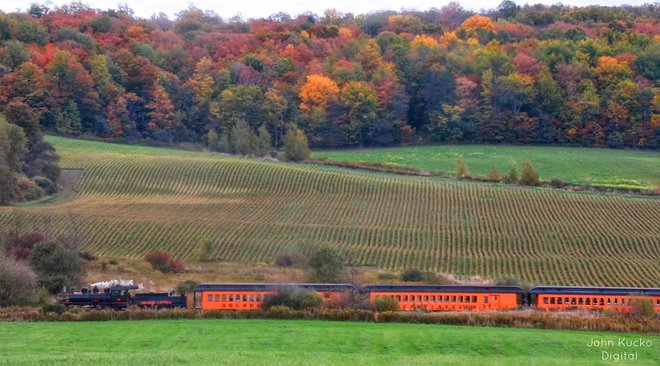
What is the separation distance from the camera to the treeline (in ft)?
327

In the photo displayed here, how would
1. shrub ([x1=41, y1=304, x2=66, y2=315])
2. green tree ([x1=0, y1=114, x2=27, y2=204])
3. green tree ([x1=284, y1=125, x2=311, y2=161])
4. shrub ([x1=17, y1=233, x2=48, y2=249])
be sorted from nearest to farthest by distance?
shrub ([x1=41, y1=304, x2=66, y2=315]) < shrub ([x1=17, y1=233, x2=48, y2=249]) < green tree ([x1=0, y1=114, x2=27, y2=204]) < green tree ([x1=284, y1=125, x2=311, y2=161])

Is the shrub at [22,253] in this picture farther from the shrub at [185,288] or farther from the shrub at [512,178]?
the shrub at [512,178]

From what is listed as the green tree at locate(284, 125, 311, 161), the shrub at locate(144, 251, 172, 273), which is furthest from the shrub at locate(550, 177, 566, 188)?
the shrub at locate(144, 251, 172, 273)

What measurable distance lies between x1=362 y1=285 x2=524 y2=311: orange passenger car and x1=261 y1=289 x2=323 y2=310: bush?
2.90 meters

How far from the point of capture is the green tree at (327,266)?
4181 centimetres

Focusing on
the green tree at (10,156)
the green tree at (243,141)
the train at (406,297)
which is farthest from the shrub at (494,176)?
the train at (406,297)

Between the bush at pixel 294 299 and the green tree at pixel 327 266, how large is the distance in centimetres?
679

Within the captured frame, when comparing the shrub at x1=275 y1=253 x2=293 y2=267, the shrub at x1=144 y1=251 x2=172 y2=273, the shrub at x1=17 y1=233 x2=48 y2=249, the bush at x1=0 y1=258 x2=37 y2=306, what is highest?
the bush at x1=0 y1=258 x2=37 y2=306

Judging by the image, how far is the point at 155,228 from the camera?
56.4 metres

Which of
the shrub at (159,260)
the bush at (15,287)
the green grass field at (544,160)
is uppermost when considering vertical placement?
the bush at (15,287)

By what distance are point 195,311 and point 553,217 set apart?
33.7 metres

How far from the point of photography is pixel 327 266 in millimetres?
41969

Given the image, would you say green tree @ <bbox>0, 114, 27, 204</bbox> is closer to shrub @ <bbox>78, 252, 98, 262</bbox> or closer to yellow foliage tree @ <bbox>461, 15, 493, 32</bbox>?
shrub @ <bbox>78, 252, 98, 262</bbox>

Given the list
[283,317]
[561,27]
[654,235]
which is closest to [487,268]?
[654,235]
